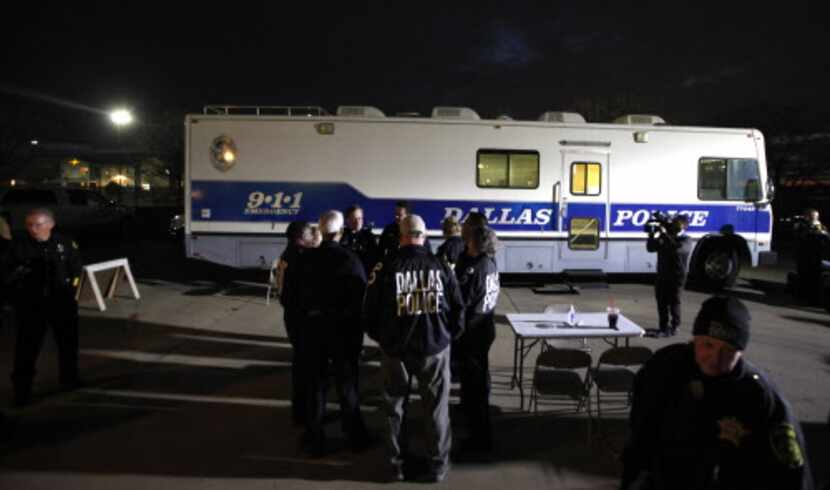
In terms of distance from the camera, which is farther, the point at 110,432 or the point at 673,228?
the point at 673,228

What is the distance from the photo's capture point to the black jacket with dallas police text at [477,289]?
4.32 metres

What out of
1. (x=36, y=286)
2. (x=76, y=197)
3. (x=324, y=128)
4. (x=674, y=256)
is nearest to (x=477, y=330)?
(x=36, y=286)

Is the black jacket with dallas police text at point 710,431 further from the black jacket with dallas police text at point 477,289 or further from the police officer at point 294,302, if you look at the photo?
the police officer at point 294,302

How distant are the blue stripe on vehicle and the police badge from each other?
325 mm

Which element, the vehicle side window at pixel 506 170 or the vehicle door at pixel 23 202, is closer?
the vehicle side window at pixel 506 170

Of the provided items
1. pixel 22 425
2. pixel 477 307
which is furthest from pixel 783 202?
pixel 22 425

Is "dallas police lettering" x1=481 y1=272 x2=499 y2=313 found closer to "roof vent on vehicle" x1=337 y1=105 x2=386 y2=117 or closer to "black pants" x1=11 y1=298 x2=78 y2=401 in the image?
"black pants" x1=11 y1=298 x2=78 y2=401

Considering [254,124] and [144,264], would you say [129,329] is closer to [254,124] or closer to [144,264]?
[254,124]

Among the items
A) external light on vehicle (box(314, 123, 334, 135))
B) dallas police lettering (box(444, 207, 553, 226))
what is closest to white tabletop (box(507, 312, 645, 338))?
dallas police lettering (box(444, 207, 553, 226))

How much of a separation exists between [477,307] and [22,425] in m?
3.87

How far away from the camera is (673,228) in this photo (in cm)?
763

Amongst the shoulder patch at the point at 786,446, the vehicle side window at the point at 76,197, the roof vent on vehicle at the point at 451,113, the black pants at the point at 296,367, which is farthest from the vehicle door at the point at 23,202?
the shoulder patch at the point at 786,446

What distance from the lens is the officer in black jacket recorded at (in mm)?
5078

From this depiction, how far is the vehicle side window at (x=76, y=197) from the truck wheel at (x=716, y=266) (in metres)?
17.2
